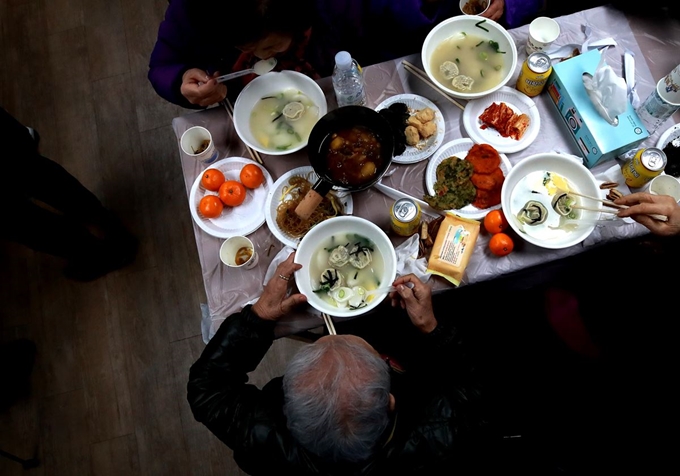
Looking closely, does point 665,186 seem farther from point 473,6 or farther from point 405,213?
point 473,6

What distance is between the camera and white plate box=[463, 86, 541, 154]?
1.91 metres

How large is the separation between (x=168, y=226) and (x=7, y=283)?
3.69 feet

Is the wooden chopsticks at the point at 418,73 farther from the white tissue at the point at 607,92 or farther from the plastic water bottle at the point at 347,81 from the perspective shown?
the white tissue at the point at 607,92

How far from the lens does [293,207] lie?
1882 mm

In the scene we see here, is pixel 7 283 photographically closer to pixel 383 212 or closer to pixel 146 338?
pixel 146 338

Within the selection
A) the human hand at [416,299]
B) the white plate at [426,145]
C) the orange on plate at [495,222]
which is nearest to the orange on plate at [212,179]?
the white plate at [426,145]

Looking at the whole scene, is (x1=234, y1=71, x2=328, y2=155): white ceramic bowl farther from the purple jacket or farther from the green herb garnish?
the green herb garnish

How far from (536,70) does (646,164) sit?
0.55m

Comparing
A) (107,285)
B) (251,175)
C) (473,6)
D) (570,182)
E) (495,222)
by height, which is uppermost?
(473,6)

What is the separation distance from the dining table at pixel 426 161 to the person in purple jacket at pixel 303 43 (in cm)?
15

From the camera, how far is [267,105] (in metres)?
2.05

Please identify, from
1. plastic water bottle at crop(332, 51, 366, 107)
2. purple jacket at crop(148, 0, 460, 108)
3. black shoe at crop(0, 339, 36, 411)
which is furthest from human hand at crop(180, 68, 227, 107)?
black shoe at crop(0, 339, 36, 411)

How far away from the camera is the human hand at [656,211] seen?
Answer: 62.8 inches

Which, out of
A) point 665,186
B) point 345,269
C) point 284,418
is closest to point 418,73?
point 345,269
